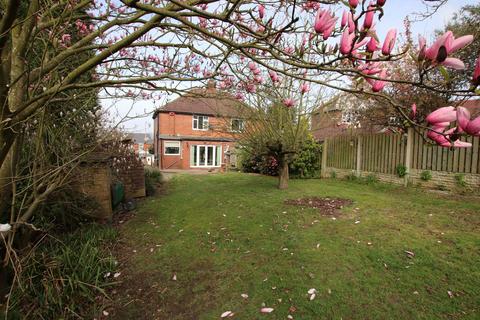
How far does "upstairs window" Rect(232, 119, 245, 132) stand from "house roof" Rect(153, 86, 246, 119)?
21 centimetres

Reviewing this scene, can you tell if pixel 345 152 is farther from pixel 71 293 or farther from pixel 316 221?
pixel 71 293

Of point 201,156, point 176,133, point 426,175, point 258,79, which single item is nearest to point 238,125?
point 258,79

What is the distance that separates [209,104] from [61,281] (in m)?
6.96

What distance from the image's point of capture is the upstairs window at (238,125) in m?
8.90

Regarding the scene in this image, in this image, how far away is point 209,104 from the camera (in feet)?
30.6

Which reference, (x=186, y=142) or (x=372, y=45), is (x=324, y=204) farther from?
(x=186, y=142)

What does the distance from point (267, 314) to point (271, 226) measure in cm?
226

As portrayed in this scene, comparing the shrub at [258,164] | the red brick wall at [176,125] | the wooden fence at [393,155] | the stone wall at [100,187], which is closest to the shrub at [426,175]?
the wooden fence at [393,155]

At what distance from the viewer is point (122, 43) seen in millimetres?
2080

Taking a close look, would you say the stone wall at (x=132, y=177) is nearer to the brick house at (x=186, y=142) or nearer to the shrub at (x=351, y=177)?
the shrub at (x=351, y=177)

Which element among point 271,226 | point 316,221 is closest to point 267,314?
point 271,226

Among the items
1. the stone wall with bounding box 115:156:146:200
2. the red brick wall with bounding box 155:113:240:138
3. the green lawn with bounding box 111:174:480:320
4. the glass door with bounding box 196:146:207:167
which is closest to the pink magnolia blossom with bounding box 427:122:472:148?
the green lawn with bounding box 111:174:480:320

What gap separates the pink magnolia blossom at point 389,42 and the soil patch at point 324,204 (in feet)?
14.9

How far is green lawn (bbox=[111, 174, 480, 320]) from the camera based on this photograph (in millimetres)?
2768
